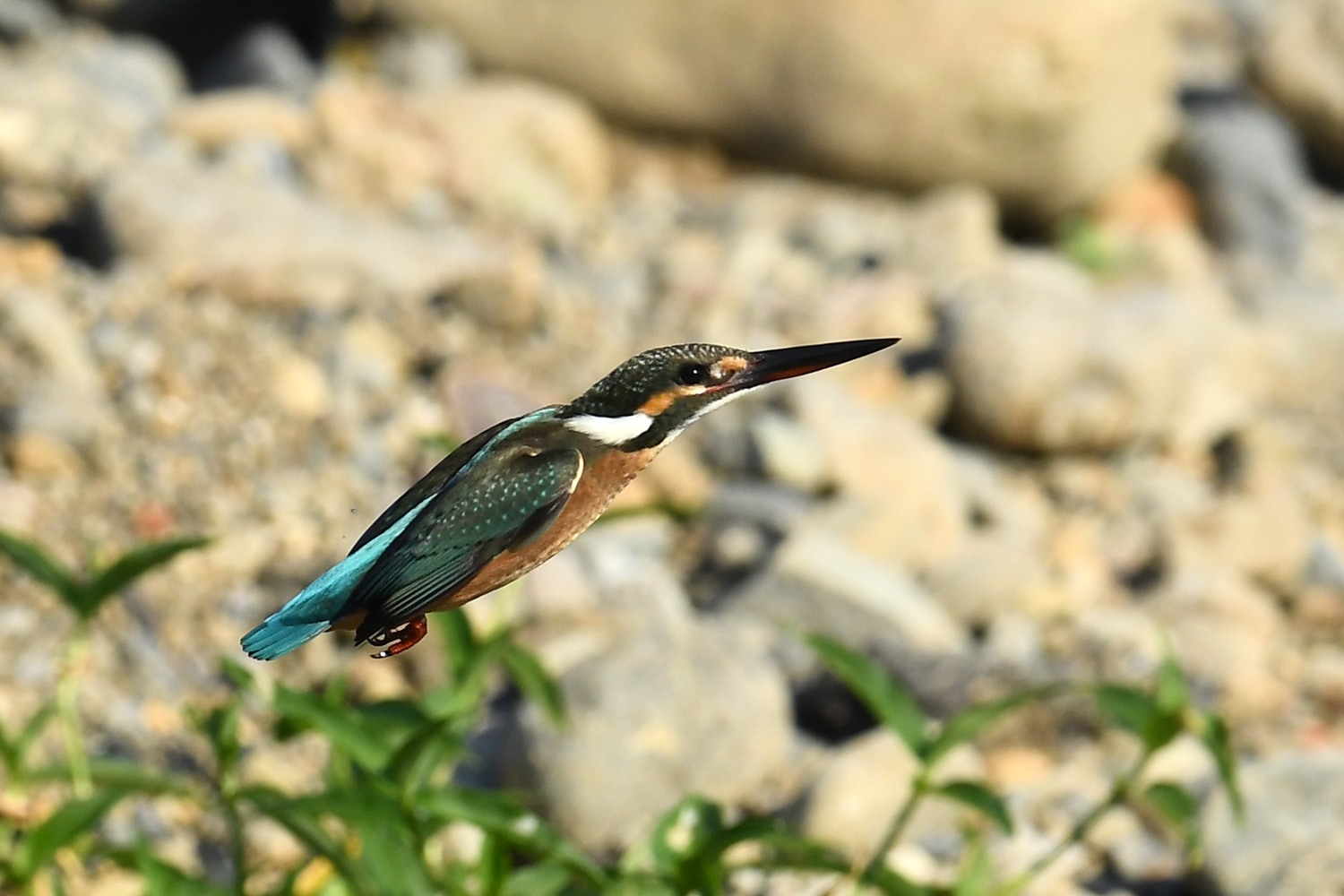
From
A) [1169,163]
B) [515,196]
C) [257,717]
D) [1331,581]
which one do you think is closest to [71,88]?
[515,196]

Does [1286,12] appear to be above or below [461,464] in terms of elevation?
below

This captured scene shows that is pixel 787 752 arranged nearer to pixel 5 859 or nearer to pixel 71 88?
pixel 5 859

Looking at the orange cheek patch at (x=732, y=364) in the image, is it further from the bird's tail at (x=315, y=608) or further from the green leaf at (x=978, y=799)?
the green leaf at (x=978, y=799)

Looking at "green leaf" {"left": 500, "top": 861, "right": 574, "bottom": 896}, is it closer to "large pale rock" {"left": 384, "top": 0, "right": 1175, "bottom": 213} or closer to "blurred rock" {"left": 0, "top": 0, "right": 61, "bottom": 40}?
"blurred rock" {"left": 0, "top": 0, "right": 61, "bottom": 40}

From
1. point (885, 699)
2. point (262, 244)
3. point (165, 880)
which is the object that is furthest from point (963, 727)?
point (262, 244)

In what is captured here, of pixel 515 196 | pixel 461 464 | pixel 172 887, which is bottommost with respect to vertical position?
pixel 515 196

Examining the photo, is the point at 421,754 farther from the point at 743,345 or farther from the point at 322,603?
the point at 743,345

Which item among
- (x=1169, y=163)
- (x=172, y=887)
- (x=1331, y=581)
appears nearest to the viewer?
(x=172, y=887)

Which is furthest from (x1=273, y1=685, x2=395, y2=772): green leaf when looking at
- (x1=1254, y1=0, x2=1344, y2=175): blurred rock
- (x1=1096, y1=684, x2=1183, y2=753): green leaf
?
(x1=1254, y1=0, x2=1344, y2=175): blurred rock

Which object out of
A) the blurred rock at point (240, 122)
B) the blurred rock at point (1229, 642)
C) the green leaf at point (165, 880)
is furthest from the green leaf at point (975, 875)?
the blurred rock at point (240, 122)
